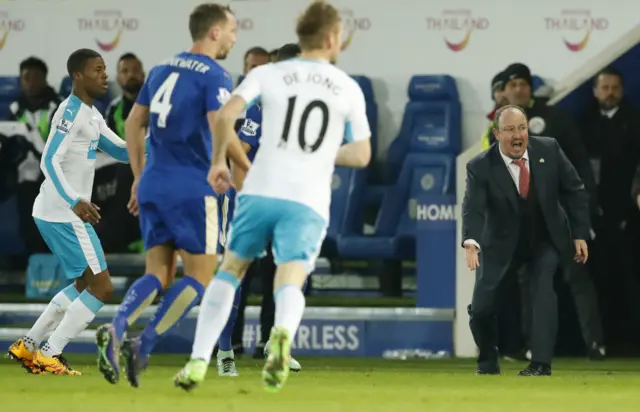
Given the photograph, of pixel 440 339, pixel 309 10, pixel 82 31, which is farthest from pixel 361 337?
pixel 309 10

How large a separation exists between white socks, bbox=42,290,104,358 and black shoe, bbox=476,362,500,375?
99.4 inches

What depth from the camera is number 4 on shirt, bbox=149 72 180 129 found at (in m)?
7.69

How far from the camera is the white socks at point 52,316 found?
31.8 ft

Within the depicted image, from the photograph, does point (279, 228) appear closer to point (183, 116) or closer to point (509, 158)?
point (183, 116)

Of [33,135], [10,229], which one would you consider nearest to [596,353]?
[33,135]

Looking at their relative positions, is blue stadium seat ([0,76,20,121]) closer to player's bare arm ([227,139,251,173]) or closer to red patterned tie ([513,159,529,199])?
red patterned tie ([513,159,529,199])

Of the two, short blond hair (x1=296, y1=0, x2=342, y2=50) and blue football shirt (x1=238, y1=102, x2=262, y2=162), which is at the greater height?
short blond hair (x1=296, y1=0, x2=342, y2=50)

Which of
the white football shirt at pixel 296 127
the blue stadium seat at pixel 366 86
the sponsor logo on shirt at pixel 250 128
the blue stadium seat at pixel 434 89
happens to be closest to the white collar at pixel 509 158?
the sponsor logo on shirt at pixel 250 128

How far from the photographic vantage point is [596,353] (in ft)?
39.0

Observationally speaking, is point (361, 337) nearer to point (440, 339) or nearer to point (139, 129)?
point (440, 339)

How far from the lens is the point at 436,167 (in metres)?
14.0

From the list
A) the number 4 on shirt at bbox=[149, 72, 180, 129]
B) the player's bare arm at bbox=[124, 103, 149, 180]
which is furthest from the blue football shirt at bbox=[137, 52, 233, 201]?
the player's bare arm at bbox=[124, 103, 149, 180]

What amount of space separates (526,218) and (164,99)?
307 centimetres

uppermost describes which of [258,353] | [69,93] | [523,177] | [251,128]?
[69,93]
